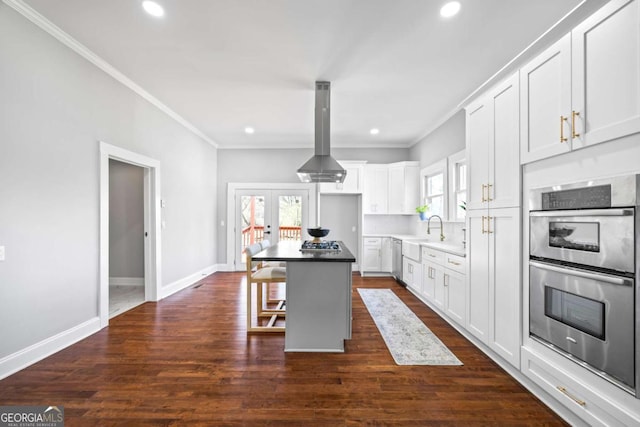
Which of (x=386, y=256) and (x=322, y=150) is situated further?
(x=386, y=256)

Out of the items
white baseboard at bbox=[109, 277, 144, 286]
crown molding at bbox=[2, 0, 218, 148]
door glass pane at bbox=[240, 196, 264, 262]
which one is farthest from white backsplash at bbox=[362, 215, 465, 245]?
white baseboard at bbox=[109, 277, 144, 286]

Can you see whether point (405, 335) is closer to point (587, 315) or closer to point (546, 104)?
point (587, 315)

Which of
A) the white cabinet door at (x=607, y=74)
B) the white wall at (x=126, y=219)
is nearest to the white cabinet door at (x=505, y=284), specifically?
the white cabinet door at (x=607, y=74)

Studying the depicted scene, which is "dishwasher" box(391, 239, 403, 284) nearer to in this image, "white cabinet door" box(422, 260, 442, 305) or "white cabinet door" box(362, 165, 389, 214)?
"white cabinet door" box(362, 165, 389, 214)

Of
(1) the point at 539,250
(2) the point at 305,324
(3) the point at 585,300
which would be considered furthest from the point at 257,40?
(3) the point at 585,300

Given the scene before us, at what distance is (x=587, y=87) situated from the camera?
1.58 metres

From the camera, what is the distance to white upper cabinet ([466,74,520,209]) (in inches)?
84.9

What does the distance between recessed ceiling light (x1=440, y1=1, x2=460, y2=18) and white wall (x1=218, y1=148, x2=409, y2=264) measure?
158 inches

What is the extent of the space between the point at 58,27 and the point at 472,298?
453cm

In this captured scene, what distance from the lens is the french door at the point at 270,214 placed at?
624 centimetres

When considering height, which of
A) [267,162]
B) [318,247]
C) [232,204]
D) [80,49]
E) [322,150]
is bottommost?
[318,247]

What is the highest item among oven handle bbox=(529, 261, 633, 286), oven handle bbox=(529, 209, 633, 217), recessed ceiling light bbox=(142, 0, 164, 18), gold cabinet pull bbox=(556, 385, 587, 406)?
recessed ceiling light bbox=(142, 0, 164, 18)

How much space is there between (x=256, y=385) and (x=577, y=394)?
2.04 meters

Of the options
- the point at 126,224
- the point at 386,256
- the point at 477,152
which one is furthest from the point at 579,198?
the point at 126,224
